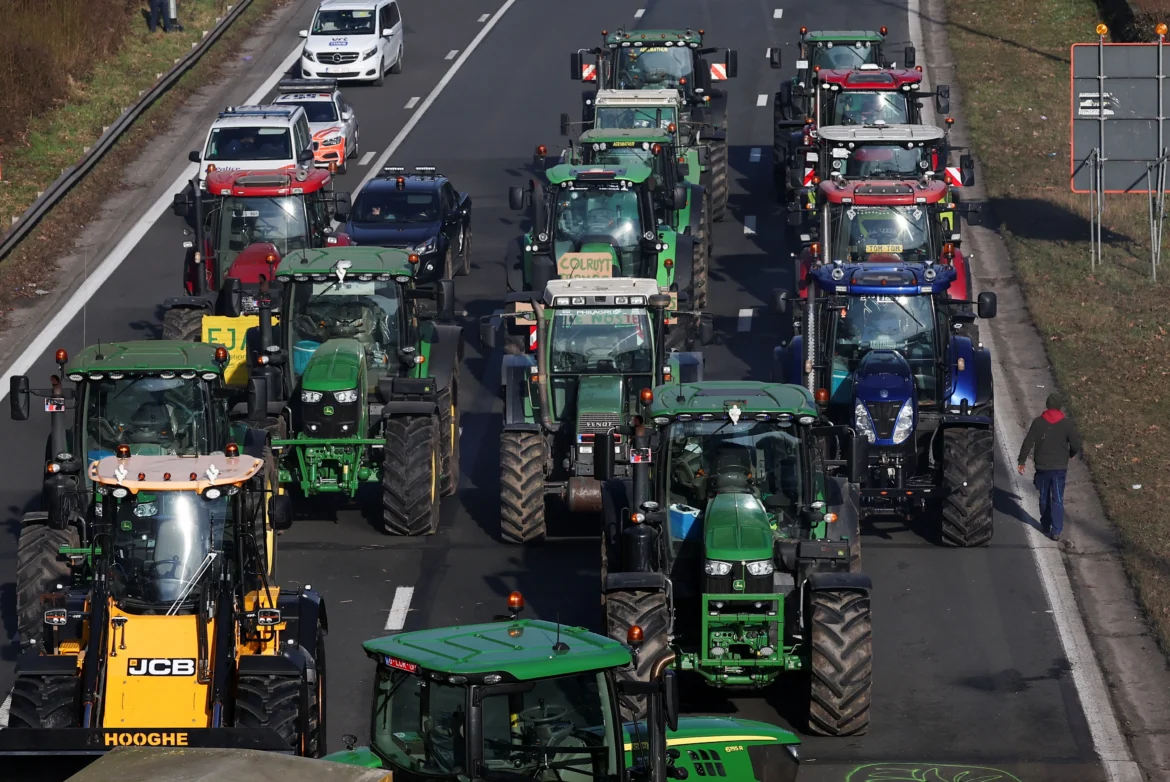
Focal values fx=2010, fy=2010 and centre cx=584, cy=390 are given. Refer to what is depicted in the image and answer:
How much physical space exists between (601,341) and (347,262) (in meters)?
2.99

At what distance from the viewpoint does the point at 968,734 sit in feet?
54.4

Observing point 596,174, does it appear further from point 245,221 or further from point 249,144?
point 249,144

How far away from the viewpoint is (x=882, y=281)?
852 inches

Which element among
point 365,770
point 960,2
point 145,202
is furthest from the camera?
point 960,2

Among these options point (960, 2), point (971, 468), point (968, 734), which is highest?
point (960, 2)

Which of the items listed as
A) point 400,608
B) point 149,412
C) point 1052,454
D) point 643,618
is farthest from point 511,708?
point 1052,454

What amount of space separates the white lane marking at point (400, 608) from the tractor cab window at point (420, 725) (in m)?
7.33

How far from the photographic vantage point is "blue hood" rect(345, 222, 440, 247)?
3005 cm

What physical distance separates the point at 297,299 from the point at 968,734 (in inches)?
362

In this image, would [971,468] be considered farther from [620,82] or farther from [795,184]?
[620,82]

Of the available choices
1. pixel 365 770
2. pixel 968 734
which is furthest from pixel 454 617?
pixel 365 770

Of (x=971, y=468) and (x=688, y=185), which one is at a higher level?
(x=688, y=185)

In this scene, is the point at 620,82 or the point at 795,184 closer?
the point at 795,184

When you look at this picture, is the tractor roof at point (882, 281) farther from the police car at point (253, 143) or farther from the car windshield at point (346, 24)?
the car windshield at point (346, 24)
